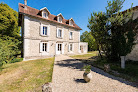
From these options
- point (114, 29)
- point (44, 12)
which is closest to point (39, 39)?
point (44, 12)

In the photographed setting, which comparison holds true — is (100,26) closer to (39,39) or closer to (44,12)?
(39,39)

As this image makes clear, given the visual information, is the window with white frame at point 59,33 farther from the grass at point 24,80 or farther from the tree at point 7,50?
the grass at point 24,80

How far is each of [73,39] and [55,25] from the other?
5558 mm

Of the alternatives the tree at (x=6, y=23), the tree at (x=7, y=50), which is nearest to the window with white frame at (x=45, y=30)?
the tree at (x=6, y=23)

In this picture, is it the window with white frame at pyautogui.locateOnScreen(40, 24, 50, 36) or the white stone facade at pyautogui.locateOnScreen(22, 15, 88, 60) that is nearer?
the white stone facade at pyautogui.locateOnScreen(22, 15, 88, 60)

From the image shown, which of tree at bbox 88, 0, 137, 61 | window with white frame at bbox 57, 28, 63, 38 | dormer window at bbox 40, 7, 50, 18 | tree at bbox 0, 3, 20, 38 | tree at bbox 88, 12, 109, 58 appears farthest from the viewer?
window with white frame at bbox 57, 28, 63, 38

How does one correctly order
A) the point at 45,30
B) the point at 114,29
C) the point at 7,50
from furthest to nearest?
the point at 45,30, the point at 114,29, the point at 7,50

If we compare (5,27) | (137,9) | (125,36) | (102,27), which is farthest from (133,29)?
(5,27)

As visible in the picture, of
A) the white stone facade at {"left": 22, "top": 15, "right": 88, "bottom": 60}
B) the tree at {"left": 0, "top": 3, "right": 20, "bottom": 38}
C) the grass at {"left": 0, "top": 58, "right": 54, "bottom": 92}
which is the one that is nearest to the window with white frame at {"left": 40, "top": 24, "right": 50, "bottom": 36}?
the white stone facade at {"left": 22, "top": 15, "right": 88, "bottom": 60}

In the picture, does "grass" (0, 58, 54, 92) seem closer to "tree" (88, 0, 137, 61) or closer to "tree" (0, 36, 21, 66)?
"tree" (0, 36, 21, 66)

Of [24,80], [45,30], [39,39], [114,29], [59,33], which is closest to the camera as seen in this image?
[24,80]

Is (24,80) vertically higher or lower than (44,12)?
lower

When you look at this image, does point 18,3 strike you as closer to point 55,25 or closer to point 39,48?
point 55,25

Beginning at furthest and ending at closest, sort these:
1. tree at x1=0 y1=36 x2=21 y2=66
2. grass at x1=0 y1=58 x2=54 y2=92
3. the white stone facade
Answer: the white stone facade < tree at x1=0 y1=36 x2=21 y2=66 < grass at x1=0 y1=58 x2=54 y2=92
